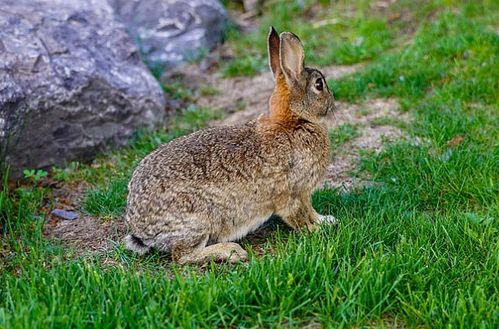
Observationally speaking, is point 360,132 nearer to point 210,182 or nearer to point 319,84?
point 319,84

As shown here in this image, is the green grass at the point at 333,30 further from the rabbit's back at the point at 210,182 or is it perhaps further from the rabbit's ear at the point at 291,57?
the rabbit's back at the point at 210,182

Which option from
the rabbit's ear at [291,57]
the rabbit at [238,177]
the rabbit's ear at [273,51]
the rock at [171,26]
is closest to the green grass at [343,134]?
the rabbit at [238,177]

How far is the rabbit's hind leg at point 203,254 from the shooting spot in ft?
15.8

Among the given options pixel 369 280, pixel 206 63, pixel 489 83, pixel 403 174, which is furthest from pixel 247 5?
pixel 369 280

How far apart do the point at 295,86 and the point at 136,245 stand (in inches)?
60.7

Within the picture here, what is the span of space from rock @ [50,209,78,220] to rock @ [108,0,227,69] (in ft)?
12.1

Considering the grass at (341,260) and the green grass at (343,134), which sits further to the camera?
the green grass at (343,134)

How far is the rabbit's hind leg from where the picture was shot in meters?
4.83

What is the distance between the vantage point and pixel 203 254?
485 cm

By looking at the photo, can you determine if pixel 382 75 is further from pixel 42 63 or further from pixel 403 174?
pixel 42 63

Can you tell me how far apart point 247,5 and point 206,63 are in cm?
248

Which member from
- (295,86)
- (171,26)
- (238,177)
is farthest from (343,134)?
(171,26)

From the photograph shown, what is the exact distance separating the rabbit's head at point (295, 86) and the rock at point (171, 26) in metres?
4.18

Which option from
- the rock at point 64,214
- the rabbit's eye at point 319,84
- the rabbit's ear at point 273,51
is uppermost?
the rabbit's ear at point 273,51
